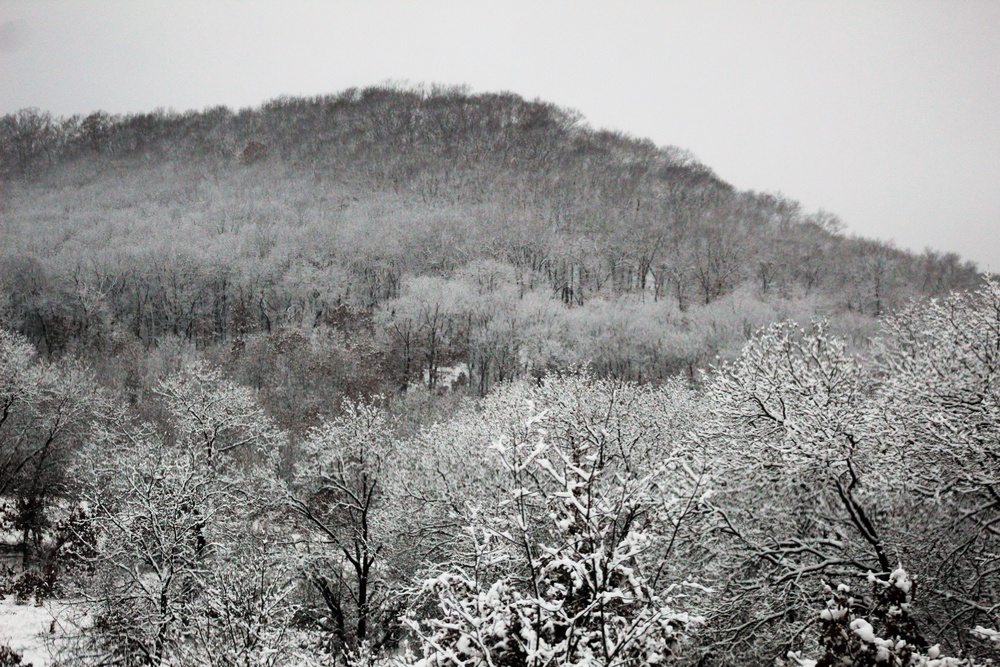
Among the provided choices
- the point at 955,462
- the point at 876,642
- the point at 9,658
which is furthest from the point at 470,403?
the point at 876,642

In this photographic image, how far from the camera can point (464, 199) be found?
3617 inches

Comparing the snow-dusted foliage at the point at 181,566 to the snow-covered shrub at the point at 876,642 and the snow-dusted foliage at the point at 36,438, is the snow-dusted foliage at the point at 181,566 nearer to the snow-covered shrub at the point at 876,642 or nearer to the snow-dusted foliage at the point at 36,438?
the snow-dusted foliage at the point at 36,438

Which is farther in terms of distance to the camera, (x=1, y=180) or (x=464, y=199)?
(x=1, y=180)

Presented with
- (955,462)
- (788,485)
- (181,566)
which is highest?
(955,462)

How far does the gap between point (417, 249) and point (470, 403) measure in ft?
130

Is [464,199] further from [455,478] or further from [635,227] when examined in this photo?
[455,478]

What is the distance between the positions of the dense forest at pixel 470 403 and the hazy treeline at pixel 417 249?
0.59 m

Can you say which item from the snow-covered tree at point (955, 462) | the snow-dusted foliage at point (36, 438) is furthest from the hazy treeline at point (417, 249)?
the snow-covered tree at point (955, 462)

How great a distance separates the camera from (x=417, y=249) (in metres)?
68.1

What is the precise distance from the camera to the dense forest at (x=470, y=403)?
6840mm

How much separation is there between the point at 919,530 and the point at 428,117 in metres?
135

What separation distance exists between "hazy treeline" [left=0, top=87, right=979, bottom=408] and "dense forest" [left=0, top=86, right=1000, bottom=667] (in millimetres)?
591

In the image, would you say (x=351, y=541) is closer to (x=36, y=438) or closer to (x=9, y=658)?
(x=9, y=658)

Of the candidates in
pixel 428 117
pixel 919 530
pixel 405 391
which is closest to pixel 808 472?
pixel 919 530
